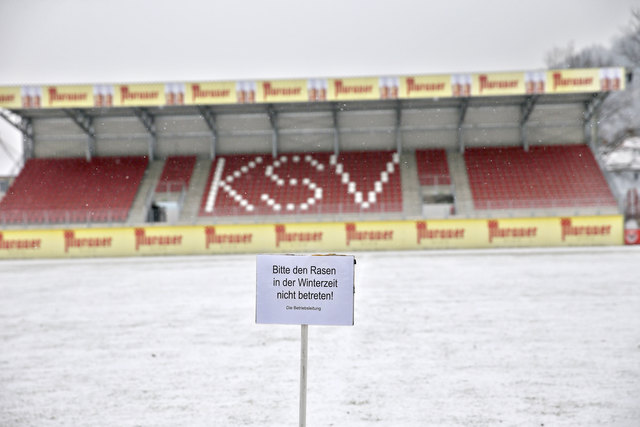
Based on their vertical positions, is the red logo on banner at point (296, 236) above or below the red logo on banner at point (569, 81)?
below

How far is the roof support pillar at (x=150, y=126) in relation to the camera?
33.7 m

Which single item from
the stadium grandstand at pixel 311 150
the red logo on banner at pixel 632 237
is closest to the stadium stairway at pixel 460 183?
the stadium grandstand at pixel 311 150

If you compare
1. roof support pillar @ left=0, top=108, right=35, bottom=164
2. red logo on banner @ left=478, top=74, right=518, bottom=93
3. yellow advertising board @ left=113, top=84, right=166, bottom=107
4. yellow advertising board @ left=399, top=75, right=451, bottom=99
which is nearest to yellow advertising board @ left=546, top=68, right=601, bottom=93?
red logo on banner @ left=478, top=74, right=518, bottom=93

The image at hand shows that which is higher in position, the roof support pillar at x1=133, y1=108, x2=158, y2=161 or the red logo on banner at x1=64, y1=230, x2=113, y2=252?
the roof support pillar at x1=133, y1=108, x2=158, y2=161

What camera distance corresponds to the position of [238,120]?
3509 centimetres

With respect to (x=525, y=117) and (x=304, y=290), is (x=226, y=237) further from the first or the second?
(x=304, y=290)

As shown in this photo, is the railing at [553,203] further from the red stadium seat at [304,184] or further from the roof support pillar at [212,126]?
the roof support pillar at [212,126]

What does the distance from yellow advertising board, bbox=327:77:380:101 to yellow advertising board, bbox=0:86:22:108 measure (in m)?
17.9

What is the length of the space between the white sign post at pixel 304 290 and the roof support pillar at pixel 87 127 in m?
33.4

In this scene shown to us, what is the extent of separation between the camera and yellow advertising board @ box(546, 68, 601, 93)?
99.5 feet

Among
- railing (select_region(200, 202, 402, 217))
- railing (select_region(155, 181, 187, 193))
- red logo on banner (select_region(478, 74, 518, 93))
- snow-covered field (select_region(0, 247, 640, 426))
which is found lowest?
snow-covered field (select_region(0, 247, 640, 426))

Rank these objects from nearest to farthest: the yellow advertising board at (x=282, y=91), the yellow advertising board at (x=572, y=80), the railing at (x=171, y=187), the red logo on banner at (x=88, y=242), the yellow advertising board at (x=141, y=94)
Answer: the red logo on banner at (x=88, y=242), the yellow advertising board at (x=572, y=80), the yellow advertising board at (x=282, y=91), the yellow advertising board at (x=141, y=94), the railing at (x=171, y=187)

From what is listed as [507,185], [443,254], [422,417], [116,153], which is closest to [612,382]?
[422,417]

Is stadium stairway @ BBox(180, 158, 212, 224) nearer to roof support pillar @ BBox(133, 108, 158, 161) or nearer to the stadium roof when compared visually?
the stadium roof
